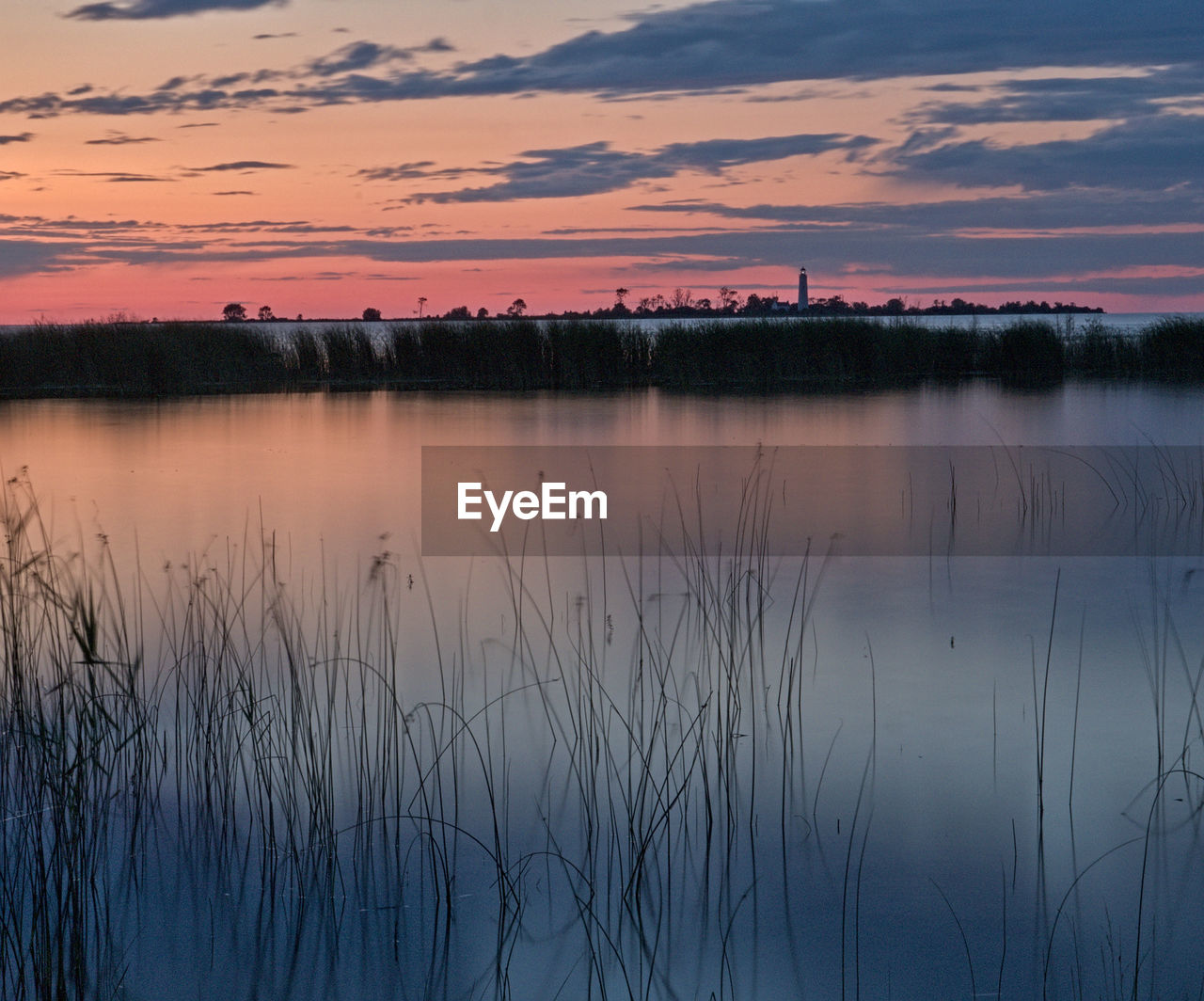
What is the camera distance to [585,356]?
872 inches

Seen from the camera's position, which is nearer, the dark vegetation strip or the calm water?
the calm water

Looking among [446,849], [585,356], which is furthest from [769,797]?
[585,356]

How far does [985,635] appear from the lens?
561 cm

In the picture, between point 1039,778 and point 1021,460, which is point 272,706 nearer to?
point 1039,778

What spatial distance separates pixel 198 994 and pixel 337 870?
0.49 m

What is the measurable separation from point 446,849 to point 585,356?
19081mm

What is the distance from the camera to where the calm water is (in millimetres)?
2912

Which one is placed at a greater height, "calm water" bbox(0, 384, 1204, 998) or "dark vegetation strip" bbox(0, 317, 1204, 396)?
"dark vegetation strip" bbox(0, 317, 1204, 396)

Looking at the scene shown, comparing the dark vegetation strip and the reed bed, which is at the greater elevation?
the dark vegetation strip

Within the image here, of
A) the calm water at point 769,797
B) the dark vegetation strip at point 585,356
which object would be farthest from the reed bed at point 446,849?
the dark vegetation strip at point 585,356

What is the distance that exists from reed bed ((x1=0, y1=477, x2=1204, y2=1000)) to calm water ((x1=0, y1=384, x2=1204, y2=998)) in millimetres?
12

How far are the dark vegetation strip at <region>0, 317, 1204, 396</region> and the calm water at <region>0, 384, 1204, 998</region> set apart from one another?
1455 centimetres

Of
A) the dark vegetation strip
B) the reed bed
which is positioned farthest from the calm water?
the dark vegetation strip

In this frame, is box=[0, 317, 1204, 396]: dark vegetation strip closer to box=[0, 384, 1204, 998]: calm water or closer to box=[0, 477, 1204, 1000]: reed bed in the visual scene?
box=[0, 384, 1204, 998]: calm water
